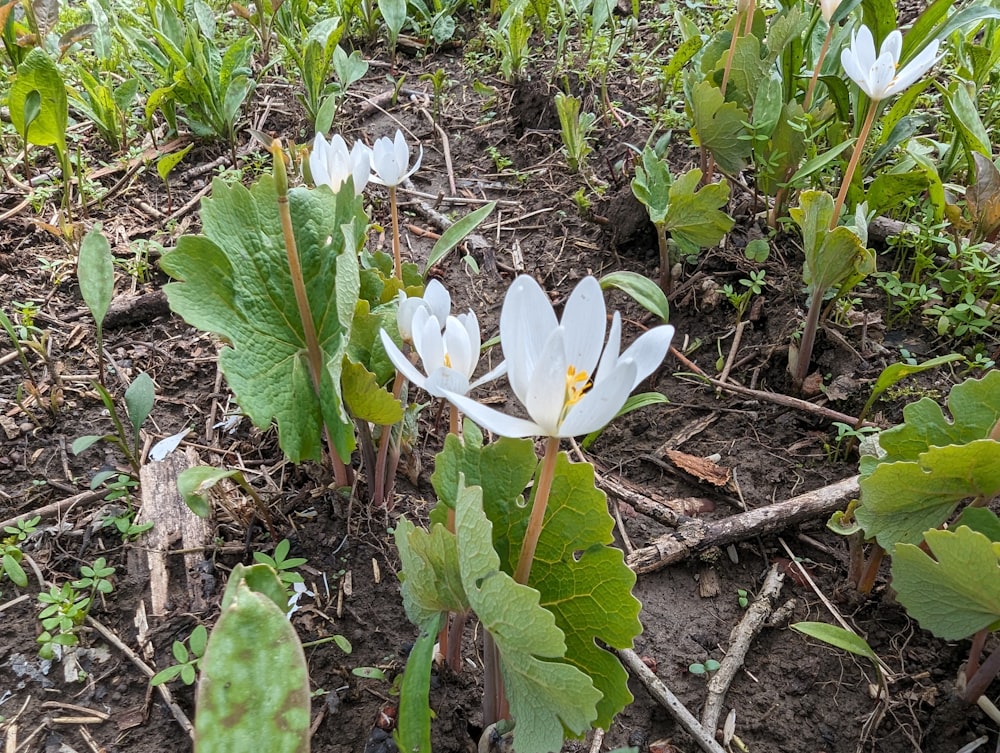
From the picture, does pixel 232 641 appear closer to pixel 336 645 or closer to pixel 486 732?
pixel 486 732

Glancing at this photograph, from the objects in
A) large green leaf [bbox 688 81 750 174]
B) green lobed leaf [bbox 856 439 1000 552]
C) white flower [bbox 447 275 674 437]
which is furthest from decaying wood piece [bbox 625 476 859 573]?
large green leaf [bbox 688 81 750 174]

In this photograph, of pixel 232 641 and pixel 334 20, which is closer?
pixel 232 641

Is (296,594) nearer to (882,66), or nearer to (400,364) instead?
(400,364)

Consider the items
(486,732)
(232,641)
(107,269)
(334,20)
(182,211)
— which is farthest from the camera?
(334,20)

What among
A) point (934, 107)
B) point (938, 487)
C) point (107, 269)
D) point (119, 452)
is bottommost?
point (119, 452)

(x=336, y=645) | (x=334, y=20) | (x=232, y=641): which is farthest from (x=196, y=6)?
(x=232, y=641)

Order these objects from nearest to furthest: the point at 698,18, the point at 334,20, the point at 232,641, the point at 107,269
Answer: the point at 232,641
the point at 107,269
the point at 334,20
the point at 698,18

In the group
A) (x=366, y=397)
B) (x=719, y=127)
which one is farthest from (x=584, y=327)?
(x=719, y=127)

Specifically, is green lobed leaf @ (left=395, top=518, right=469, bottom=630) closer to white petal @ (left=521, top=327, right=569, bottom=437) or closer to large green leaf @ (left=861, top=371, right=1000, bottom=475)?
white petal @ (left=521, top=327, right=569, bottom=437)
